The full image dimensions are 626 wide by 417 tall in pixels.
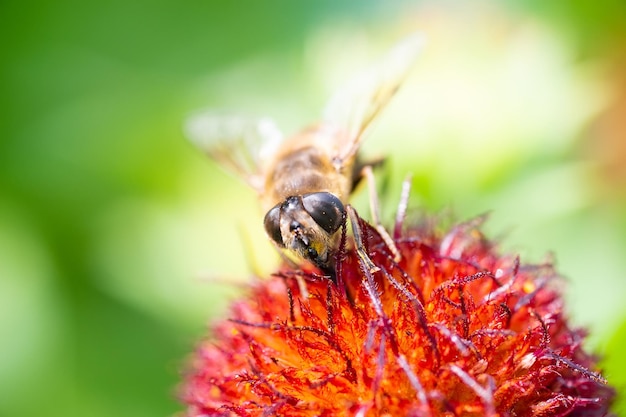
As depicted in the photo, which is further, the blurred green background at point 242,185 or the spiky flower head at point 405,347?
the blurred green background at point 242,185

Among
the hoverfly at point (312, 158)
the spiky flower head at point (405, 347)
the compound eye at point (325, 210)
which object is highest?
the hoverfly at point (312, 158)

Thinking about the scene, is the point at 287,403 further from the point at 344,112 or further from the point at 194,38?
the point at 194,38

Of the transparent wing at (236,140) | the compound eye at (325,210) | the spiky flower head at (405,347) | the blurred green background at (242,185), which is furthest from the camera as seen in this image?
the blurred green background at (242,185)

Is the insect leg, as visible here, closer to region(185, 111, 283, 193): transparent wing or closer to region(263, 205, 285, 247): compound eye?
region(263, 205, 285, 247): compound eye

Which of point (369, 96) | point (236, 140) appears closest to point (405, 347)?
point (369, 96)

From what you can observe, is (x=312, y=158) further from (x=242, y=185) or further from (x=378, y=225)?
(x=242, y=185)

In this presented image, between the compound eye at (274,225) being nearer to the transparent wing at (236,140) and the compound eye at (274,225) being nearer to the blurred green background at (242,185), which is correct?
the transparent wing at (236,140)

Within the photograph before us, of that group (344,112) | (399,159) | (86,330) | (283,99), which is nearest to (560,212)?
(399,159)

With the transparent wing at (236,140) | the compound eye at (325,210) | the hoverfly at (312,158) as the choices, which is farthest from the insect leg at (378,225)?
the transparent wing at (236,140)
